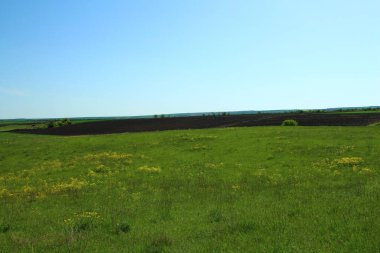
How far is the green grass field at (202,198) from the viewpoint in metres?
11.9

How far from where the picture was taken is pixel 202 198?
19.2 meters

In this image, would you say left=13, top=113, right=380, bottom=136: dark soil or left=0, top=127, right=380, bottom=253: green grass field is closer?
left=0, top=127, right=380, bottom=253: green grass field

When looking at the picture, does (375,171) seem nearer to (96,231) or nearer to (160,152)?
(96,231)

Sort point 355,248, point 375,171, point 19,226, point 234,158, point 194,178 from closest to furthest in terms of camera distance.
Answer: point 355,248 < point 19,226 < point 375,171 < point 194,178 < point 234,158

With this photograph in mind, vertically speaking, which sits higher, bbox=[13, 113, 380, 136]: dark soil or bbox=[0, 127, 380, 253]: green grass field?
bbox=[13, 113, 380, 136]: dark soil

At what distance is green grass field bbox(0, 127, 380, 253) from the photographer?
1191 centimetres

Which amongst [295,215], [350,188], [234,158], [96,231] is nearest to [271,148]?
[234,158]

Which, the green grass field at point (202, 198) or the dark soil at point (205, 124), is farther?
the dark soil at point (205, 124)

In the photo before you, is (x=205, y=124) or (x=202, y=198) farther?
(x=205, y=124)

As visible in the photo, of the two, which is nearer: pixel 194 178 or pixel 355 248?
pixel 355 248

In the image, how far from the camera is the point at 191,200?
18.9 meters

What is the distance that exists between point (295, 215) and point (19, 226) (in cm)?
1115

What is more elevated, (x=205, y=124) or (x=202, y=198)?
(x=205, y=124)

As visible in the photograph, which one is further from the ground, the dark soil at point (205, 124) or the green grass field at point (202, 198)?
the dark soil at point (205, 124)
